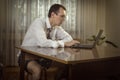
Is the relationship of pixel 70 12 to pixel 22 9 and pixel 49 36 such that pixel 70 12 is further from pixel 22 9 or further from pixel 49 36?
pixel 49 36

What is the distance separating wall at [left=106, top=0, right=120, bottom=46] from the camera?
442cm

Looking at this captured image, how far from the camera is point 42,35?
2.21 m

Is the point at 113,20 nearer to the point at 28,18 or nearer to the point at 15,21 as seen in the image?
the point at 28,18

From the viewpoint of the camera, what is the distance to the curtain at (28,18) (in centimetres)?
432

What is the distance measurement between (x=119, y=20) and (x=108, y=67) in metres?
2.85

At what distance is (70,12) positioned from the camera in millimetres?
4660

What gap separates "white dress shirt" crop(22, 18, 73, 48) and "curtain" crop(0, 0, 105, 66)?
190cm

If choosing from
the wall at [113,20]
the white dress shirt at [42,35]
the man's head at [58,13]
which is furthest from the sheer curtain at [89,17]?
the man's head at [58,13]

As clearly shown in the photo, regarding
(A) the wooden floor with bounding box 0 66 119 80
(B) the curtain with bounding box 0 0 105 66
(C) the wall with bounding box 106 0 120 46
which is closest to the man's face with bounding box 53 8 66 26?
(A) the wooden floor with bounding box 0 66 119 80

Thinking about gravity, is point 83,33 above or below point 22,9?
below

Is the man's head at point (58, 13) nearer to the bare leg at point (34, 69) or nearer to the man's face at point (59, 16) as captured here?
the man's face at point (59, 16)

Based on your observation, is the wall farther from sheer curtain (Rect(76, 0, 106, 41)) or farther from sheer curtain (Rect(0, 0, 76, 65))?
sheer curtain (Rect(0, 0, 76, 65))

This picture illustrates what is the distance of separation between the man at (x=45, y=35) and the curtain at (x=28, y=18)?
1.90 meters

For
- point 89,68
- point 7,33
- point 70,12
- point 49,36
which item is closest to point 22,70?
point 49,36
